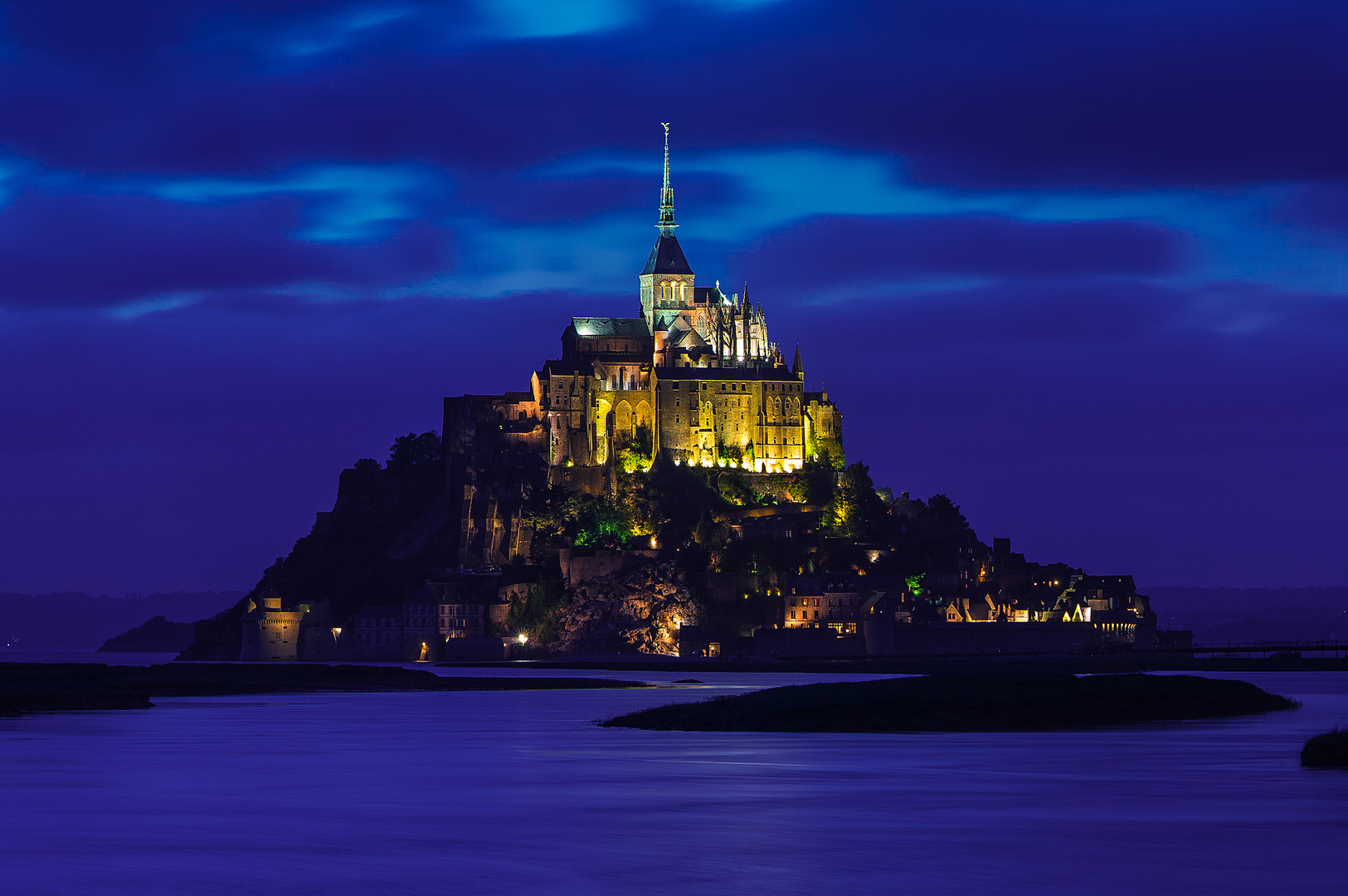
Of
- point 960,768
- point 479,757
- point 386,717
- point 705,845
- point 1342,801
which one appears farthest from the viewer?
point 386,717

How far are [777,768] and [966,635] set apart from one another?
91177mm

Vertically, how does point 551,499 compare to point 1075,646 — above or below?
above

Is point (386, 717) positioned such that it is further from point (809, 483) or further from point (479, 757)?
point (809, 483)

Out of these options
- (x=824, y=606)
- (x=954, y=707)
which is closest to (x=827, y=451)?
(x=824, y=606)

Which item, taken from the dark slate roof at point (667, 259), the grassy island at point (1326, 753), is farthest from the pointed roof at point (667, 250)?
the grassy island at point (1326, 753)

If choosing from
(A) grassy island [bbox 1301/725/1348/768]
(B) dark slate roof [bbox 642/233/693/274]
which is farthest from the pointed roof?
(A) grassy island [bbox 1301/725/1348/768]

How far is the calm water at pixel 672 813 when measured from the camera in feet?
81.8

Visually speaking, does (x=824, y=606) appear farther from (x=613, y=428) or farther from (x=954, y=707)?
(x=954, y=707)

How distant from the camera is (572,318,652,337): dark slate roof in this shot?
534 feet

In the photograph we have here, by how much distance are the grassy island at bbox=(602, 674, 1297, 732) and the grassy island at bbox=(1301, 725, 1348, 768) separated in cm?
1460

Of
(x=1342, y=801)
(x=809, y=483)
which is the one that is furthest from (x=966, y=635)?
(x=1342, y=801)

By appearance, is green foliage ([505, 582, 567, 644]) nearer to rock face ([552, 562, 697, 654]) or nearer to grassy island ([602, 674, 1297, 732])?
rock face ([552, 562, 697, 654])

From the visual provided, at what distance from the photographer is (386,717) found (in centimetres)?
6919

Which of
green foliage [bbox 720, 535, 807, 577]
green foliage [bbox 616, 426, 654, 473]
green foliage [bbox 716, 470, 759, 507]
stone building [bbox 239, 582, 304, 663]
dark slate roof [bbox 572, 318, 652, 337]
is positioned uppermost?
dark slate roof [bbox 572, 318, 652, 337]
